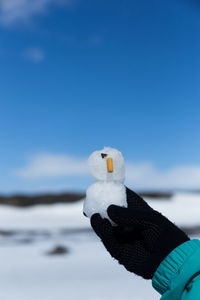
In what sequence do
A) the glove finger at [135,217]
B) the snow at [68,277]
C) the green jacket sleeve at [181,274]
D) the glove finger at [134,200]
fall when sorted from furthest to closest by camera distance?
the snow at [68,277], the glove finger at [134,200], the glove finger at [135,217], the green jacket sleeve at [181,274]

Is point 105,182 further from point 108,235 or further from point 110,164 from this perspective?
point 108,235

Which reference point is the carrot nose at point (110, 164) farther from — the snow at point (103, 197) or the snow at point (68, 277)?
the snow at point (68, 277)

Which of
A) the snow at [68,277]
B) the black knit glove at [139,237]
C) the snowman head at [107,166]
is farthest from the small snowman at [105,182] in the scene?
the snow at [68,277]

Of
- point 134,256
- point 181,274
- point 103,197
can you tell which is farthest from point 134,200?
point 181,274

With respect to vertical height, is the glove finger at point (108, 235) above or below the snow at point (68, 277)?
below

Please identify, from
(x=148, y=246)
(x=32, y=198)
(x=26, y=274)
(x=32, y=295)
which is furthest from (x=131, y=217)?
(x=32, y=198)

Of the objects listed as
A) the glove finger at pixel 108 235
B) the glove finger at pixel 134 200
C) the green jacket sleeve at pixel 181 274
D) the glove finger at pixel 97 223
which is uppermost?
the glove finger at pixel 134 200

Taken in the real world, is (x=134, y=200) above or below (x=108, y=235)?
above

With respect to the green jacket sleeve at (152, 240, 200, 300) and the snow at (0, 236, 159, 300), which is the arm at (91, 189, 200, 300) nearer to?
the green jacket sleeve at (152, 240, 200, 300)

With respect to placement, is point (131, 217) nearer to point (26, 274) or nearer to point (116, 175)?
point (116, 175)
